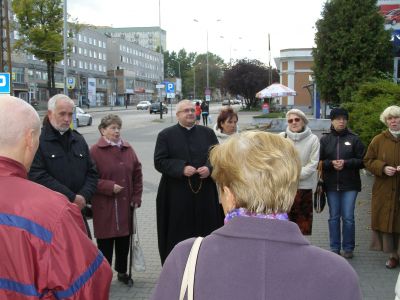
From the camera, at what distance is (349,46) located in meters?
Answer: 17.2

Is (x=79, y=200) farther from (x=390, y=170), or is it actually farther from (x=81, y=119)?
(x=81, y=119)

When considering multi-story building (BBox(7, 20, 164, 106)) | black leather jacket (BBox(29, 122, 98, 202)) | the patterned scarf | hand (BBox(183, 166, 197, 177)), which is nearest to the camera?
the patterned scarf

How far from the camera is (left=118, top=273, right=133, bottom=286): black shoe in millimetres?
5070

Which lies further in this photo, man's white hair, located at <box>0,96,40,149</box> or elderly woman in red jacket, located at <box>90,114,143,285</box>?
elderly woman in red jacket, located at <box>90,114,143,285</box>

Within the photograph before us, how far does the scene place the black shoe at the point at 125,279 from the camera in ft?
16.6

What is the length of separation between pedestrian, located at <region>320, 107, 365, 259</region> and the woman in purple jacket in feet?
13.2

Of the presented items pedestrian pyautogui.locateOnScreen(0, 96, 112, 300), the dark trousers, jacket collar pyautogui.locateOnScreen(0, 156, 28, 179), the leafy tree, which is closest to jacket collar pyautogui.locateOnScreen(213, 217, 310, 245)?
pedestrian pyautogui.locateOnScreen(0, 96, 112, 300)

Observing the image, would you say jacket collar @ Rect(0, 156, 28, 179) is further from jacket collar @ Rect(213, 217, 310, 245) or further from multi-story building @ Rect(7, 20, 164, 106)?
multi-story building @ Rect(7, 20, 164, 106)

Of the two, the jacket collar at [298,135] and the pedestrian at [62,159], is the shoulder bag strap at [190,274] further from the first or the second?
the jacket collar at [298,135]

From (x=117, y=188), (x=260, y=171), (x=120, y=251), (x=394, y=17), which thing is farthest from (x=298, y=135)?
(x=394, y=17)

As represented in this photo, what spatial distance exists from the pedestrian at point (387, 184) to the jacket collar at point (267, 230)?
406 cm

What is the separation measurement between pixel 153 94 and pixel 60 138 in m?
128

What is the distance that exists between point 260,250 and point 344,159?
4329mm

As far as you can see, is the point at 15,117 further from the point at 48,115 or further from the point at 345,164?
the point at 345,164
